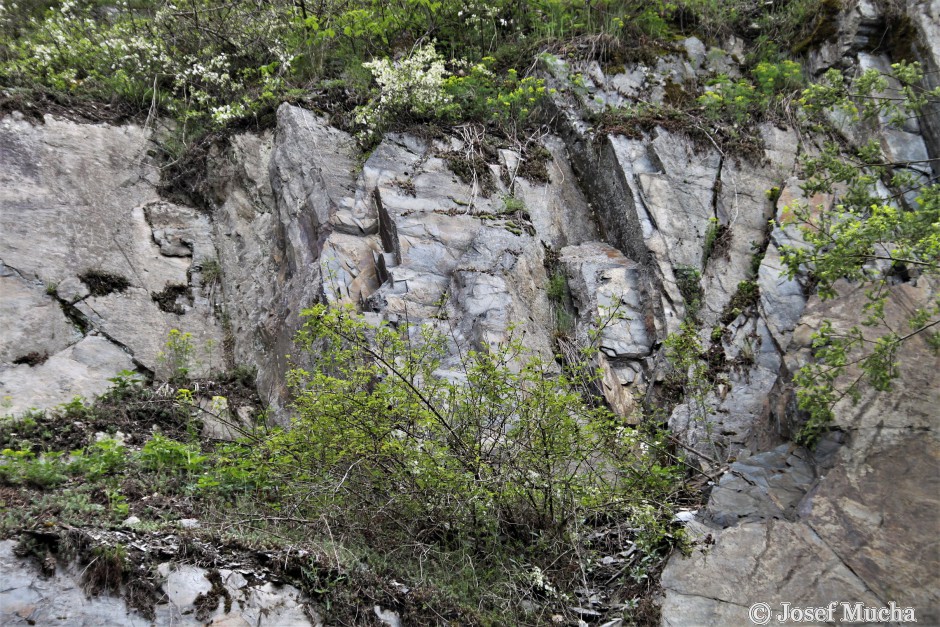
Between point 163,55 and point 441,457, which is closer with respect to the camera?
point 441,457

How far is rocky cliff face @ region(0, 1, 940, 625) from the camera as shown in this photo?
7355 millimetres

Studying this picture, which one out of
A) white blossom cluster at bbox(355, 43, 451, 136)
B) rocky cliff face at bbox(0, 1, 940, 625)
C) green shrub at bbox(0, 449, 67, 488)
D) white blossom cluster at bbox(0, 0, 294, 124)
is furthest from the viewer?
white blossom cluster at bbox(0, 0, 294, 124)

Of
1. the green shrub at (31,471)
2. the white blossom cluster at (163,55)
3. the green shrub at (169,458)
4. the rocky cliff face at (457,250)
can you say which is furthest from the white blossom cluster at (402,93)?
the green shrub at (31,471)

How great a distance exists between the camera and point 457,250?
8.19 metres

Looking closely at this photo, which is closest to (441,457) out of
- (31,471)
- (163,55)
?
(31,471)

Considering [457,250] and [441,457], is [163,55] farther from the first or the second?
[441,457]

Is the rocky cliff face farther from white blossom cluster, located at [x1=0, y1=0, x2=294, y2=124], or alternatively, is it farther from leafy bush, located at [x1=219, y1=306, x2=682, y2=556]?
leafy bush, located at [x1=219, y1=306, x2=682, y2=556]

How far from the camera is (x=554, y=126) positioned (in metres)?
9.96

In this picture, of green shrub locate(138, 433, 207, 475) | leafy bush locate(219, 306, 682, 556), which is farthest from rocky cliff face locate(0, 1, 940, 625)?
green shrub locate(138, 433, 207, 475)

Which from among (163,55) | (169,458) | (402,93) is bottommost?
(169,458)

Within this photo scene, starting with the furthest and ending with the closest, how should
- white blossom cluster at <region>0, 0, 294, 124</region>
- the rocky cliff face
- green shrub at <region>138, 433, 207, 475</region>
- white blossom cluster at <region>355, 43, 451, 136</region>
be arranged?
1. white blossom cluster at <region>0, 0, 294, 124</region>
2. white blossom cluster at <region>355, 43, 451, 136</region>
3. the rocky cliff face
4. green shrub at <region>138, 433, 207, 475</region>

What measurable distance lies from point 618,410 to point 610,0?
7284 millimetres

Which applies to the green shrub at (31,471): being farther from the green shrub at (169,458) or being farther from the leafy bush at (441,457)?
the leafy bush at (441,457)

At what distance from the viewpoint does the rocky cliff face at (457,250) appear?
7.36m
